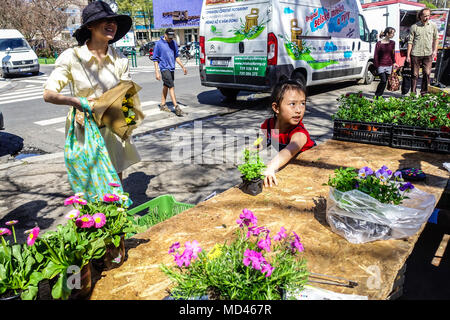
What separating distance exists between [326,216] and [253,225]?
1.87 feet

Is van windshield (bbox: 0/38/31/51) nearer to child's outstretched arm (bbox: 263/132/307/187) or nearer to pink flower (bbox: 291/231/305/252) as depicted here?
child's outstretched arm (bbox: 263/132/307/187)

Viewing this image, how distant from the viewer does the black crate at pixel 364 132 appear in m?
3.50

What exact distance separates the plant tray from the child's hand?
1.54 metres

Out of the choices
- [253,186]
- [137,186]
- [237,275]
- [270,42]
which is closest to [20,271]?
[237,275]

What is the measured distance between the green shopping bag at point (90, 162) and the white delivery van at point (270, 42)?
6.36 m

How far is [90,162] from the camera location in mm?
2877

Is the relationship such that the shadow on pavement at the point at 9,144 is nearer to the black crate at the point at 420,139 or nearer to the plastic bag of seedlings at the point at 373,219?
the black crate at the point at 420,139

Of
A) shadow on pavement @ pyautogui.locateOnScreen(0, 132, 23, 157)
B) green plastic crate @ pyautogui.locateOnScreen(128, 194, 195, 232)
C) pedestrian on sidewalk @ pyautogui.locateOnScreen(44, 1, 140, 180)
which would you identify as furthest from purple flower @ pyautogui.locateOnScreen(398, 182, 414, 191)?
shadow on pavement @ pyautogui.locateOnScreen(0, 132, 23, 157)

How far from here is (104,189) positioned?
114 inches

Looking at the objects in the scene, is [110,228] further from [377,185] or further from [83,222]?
[377,185]

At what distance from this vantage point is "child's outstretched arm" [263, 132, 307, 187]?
2531mm

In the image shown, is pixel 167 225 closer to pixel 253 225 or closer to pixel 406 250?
pixel 253 225

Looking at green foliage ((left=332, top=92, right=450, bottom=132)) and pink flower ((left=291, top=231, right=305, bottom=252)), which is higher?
green foliage ((left=332, top=92, right=450, bottom=132))
